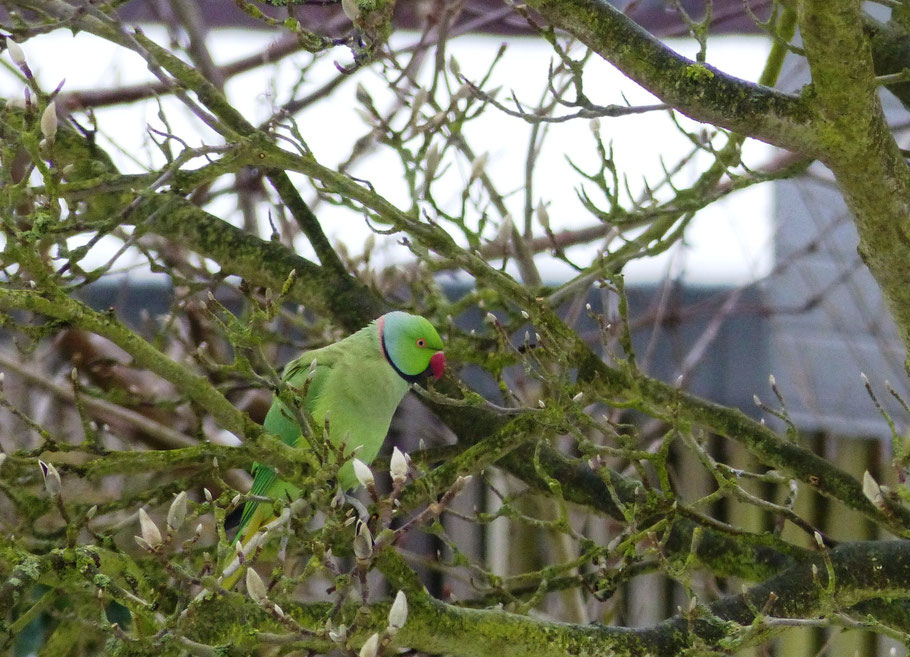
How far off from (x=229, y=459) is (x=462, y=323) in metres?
3.00

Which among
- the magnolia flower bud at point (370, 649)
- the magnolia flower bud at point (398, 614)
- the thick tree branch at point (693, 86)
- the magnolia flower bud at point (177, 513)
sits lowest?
the magnolia flower bud at point (370, 649)

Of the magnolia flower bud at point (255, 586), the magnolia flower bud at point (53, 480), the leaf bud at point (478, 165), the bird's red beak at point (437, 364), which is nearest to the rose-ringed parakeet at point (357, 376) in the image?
the bird's red beak at point (437, 364)

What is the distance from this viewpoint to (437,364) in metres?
2.37

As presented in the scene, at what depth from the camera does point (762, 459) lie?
80.8 inches

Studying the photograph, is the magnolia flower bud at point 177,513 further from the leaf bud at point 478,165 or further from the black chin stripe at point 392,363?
the leaf bud at point 478,165

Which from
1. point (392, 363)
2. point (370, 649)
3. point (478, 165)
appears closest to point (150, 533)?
point (370, 649)

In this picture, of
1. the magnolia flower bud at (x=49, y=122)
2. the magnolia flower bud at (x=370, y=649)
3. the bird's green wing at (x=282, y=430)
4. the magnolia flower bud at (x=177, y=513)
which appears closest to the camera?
the magnolia flower bud at (x=370, y=649)

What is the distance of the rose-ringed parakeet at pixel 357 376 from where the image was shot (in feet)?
7.77

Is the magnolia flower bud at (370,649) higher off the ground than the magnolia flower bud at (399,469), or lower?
lower

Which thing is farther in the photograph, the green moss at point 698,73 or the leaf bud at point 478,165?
the leaf bud at point 478,165

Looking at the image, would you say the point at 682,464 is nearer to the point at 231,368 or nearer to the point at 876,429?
the point at 876,429

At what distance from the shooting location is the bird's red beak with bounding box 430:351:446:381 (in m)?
2.35

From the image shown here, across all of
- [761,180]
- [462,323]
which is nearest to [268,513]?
[761,180]

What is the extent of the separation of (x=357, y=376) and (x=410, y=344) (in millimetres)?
150
